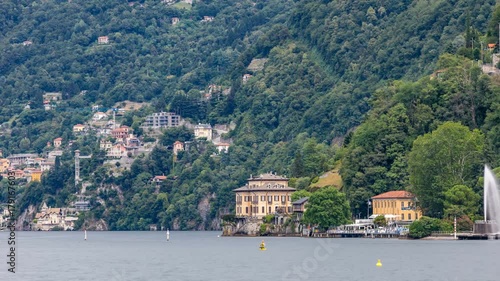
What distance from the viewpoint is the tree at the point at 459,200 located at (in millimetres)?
146625

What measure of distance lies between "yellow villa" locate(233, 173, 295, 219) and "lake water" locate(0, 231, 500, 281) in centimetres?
3160

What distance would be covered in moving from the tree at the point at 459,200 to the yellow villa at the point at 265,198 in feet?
148

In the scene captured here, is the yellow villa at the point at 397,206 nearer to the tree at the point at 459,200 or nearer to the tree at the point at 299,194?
Result: the tree at the point at 299,194

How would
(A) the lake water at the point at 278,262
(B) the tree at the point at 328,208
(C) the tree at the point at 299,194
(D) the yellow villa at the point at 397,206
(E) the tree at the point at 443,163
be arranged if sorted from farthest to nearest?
1. (C) the tree at the point at 299,194
2. (D) the yellow villa at the point at 397,206
3. (B) the tree at the point at 328,208
4. (E) the tree at the point at 443,163
5. (A) the lake water at the point at 278,262

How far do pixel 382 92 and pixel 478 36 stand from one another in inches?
604

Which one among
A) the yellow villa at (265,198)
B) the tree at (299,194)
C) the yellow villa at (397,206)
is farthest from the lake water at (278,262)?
the yellow villa at (265,198)

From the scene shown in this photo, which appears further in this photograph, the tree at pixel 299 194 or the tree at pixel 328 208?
the tree at pixel 299 194

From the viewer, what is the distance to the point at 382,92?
19700 centimetres

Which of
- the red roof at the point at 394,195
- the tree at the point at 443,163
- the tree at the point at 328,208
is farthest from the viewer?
the red roof at the point at 394,195

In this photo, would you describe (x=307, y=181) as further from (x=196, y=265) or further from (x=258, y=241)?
(x=196, y=265)

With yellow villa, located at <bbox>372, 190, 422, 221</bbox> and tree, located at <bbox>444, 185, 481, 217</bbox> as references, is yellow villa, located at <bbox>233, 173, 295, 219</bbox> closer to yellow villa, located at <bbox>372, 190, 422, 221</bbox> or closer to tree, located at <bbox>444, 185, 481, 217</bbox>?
yellow villa, located at <bbox>372, 190, 422, 221</bbox>

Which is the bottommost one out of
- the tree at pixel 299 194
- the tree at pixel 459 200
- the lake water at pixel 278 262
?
the lake water at pixel 278 262

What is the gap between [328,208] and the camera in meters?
166

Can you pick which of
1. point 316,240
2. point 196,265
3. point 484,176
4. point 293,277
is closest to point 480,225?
point 484,176
